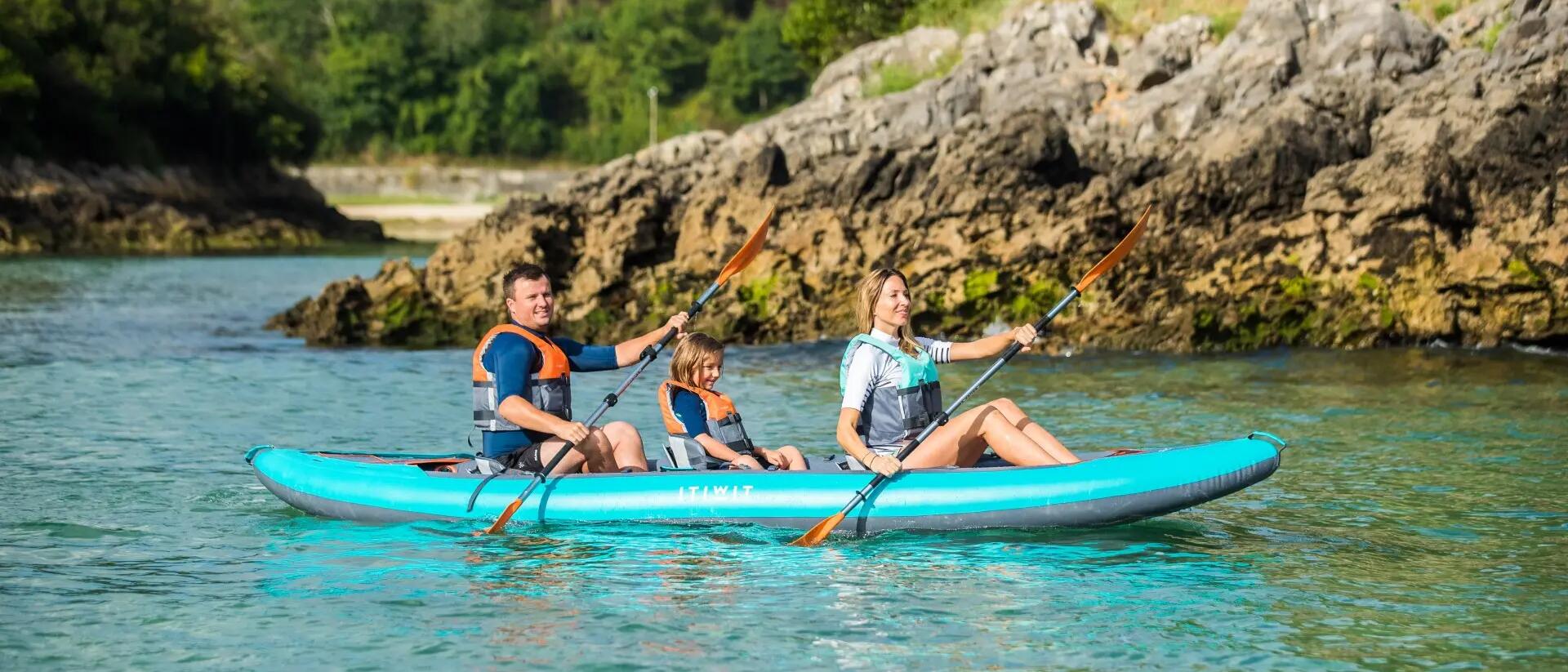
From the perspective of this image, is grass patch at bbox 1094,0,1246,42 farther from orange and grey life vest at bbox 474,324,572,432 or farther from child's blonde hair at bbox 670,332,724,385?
orange and grey life vest at bbox 474,324,572,432

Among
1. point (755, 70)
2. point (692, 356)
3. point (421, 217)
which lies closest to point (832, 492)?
point (692, 356)

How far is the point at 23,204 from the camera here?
3997cm

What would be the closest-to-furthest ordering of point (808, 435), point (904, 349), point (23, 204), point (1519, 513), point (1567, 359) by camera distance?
point (904, 349) < point (1519, 513) < point (808, 435) < point (1567, 359) < point (23, 204)

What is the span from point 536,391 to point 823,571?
1704 mm

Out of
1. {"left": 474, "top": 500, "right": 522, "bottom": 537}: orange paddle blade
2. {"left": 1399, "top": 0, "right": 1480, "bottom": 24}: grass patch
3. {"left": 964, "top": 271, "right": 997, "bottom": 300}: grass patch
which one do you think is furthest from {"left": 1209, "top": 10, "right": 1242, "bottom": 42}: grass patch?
{"left": 474, "top": 500, "right": 522, "bottom": 537}: orange paddle blade

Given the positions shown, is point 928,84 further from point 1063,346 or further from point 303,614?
point 303,614

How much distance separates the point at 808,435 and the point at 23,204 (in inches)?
1332

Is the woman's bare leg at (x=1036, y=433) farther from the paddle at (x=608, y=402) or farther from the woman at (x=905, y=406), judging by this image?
the paddle at (x=608, y=402)

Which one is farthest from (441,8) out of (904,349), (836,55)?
(904,349)

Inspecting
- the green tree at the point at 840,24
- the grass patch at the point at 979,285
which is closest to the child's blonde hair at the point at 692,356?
the grass patch at the point at 979,285

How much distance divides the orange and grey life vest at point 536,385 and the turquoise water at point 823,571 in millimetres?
558

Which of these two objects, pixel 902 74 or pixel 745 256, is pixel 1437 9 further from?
pixel 745 256

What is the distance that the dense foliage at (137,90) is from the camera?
1740 inches

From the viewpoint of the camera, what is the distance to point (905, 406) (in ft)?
25.5
